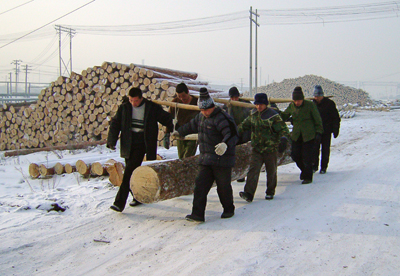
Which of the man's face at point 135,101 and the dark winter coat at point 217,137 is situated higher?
the man's face at point 135,101

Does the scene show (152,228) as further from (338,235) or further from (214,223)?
(338,235)

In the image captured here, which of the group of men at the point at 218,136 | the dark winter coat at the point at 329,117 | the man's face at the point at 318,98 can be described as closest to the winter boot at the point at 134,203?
the group of men at the point at 218,136

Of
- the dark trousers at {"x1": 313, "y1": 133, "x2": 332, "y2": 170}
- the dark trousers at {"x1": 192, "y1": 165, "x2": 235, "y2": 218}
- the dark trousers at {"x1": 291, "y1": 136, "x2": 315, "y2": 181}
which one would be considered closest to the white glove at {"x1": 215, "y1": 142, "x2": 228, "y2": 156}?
the dark trousers at {"x1": 192, "y1": 165, "x2": 235, "y2": 218}

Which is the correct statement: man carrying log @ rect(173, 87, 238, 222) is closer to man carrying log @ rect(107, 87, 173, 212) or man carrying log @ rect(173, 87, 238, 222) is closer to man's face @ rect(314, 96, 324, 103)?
man carrying log @ rect(107, 87, 173, 212)

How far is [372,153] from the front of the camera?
9930 mm

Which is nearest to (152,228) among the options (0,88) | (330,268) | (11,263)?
(11,263)

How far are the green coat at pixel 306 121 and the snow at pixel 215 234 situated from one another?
95 centimetres

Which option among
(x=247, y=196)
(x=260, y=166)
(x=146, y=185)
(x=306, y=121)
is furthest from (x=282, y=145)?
(x=146, y=185)

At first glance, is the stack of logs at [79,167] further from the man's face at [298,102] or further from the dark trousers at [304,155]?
the man's face at [298,102]

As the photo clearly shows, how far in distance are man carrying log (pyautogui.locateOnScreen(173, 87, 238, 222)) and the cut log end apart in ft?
1.90

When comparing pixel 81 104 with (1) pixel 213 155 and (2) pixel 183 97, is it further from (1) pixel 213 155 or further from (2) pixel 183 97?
(1) pixel 213 155

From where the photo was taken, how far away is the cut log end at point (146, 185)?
504cm

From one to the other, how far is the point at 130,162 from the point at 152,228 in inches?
46.8

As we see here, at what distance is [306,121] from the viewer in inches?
273
